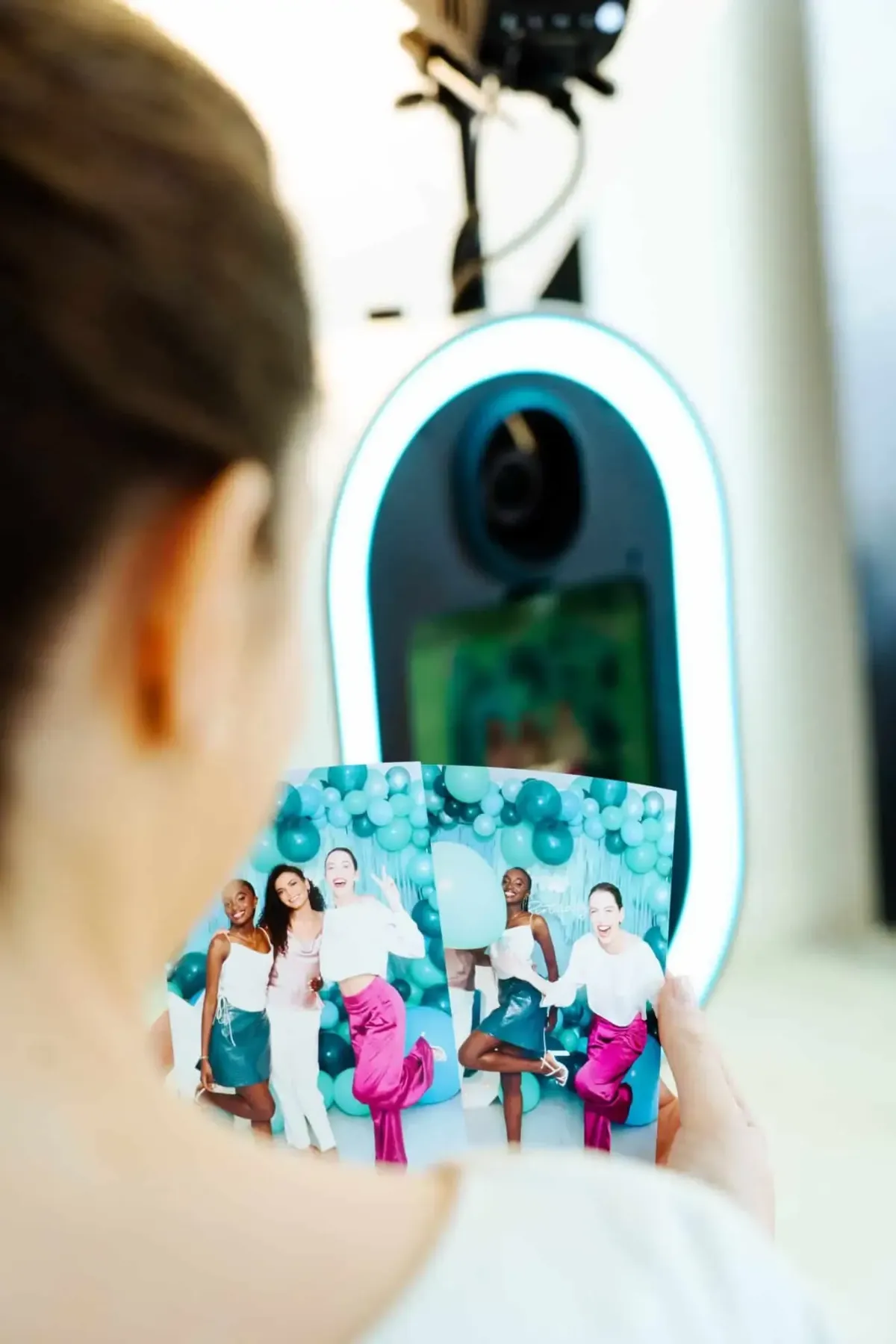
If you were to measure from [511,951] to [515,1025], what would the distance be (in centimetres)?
3

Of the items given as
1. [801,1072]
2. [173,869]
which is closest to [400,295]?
[801,1072]

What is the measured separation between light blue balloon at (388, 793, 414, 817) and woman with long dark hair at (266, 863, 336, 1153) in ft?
0.17

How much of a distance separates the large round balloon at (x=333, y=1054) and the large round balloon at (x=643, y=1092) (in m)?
0.10

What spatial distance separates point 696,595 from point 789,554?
0.46 meters

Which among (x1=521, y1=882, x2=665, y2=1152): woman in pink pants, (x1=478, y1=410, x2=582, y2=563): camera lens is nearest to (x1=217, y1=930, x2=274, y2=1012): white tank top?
(x1=521, y1=882, x2=665, y2=1152): woman in pink pants

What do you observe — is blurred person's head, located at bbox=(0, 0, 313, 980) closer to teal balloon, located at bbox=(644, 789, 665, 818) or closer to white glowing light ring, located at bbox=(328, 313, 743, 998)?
teal balloon, located at bbox=(644, 789, 665, 818)

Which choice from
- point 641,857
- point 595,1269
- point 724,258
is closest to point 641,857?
point 641,857

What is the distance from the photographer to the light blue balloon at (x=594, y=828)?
1.45 ft

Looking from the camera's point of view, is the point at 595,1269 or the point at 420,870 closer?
the point at 595,1269

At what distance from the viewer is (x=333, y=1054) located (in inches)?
Result: 16.7

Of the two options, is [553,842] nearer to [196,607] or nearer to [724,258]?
[196,607]

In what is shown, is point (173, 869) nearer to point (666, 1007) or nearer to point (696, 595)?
point (666, 1007)

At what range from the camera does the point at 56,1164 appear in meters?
0.21

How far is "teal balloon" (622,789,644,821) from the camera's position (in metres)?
0.44
